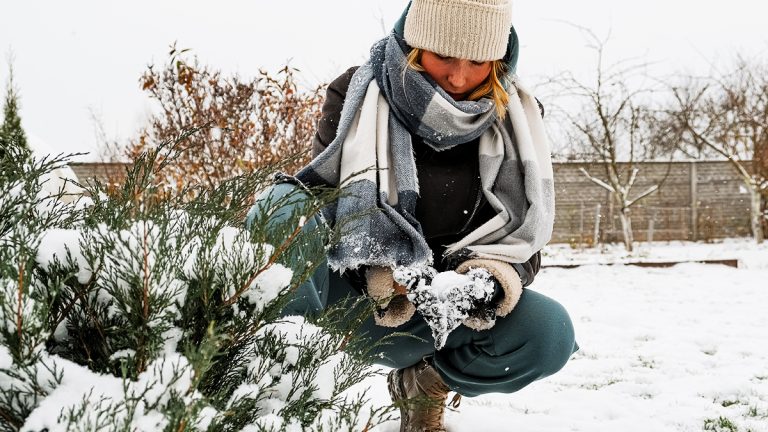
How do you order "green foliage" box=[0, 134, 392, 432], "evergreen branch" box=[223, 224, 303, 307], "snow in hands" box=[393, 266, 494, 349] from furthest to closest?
"snow in hands" box=[393, 266, 494, 349] → "evergreen branch" box=[223, 224, 303, 307] → "green foliage" box=[0, 134, 392, 432]

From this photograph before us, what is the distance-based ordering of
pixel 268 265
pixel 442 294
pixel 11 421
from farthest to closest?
pixel 442 294
pixel 268 265
pixel 11 421

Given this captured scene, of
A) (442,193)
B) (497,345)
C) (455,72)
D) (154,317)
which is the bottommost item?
(497,345)

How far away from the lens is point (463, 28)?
2.02 m

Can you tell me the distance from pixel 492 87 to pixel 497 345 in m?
0.86

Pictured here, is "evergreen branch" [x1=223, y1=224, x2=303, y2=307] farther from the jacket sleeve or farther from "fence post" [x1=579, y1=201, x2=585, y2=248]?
"fence post" [x1=579, y1=201, x2=585, y2=248]

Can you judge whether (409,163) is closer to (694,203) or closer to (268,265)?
(268,265)

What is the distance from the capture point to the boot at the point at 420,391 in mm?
2240

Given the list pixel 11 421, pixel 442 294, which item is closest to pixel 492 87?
pixel 442 294

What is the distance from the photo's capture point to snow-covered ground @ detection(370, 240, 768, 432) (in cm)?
261

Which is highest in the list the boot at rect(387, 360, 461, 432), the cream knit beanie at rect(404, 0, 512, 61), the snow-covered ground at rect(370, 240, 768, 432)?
the cream knit beanie at rect(404, 0, 512, 61)

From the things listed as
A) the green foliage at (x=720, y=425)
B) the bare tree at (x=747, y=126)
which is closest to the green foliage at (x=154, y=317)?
the green foliage at (x=720, y=425)

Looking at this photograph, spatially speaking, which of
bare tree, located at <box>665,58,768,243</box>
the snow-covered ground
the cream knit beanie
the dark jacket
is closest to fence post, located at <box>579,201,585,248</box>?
bare tree, located at <box>665,58,768,243</box>

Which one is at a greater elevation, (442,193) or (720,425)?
(442,193)

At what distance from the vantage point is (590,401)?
297cm
